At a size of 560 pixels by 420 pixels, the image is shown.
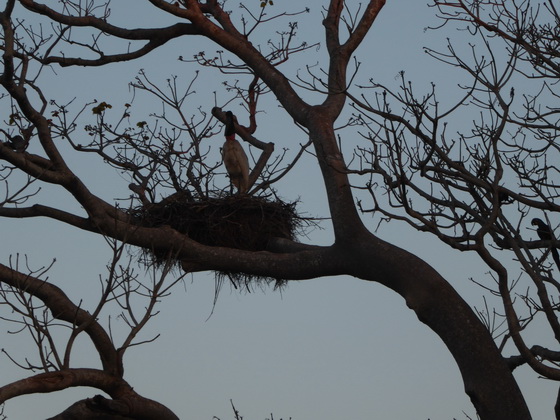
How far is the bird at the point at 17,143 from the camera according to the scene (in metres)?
7.54

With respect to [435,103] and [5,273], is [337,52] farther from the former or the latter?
[5,273]

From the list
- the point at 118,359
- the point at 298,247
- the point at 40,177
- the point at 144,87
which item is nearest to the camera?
the point at 118,359

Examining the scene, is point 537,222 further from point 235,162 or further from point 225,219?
point 235,162

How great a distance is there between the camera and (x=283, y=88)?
8352 mm

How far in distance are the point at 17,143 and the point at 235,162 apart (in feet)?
16.2

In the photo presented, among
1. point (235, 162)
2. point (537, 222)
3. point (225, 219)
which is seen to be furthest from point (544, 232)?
point (235, 162)

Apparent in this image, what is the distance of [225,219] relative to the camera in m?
9.62

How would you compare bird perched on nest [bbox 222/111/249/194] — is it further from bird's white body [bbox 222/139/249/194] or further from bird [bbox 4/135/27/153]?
bird [bbox 4/135/27/153]

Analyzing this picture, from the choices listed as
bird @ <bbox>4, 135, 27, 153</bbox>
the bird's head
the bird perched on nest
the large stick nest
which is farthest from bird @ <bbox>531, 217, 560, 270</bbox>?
the bird perched on nest

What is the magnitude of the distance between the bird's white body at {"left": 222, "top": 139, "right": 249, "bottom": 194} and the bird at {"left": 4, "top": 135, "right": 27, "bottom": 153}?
4.85 m

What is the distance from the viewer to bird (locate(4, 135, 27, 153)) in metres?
7.54

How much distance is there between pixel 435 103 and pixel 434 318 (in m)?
1.35

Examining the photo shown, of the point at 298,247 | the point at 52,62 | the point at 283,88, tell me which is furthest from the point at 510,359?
the point at 52,62

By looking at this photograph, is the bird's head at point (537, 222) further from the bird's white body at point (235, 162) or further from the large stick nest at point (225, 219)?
the bird's white body at point (235, 162)
